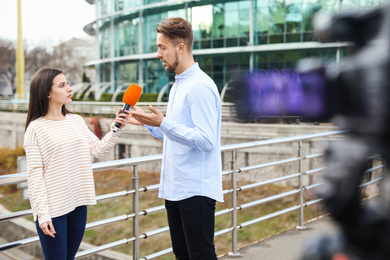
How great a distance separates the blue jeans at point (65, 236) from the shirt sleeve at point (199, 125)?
751mm

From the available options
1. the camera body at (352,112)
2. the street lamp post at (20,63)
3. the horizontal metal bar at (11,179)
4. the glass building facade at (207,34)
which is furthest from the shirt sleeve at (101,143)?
the street lamp post at (20,63)

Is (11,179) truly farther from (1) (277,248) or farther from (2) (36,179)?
(1) (277,248)

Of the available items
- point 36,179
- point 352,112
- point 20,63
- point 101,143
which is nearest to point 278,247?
point 101,143

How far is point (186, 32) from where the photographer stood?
2.39 meters

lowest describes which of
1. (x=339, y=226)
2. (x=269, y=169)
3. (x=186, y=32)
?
(x=269, y=169)

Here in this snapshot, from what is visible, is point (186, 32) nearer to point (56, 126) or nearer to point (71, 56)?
point (56, 126)

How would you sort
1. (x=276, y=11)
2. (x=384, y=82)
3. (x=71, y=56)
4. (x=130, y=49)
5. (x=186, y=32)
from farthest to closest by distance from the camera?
1. (x=71, y=56)
2. (x=130, y=49)
3. (x=276, y=11)
4. (x=186, y=32)
5. (x=384, y=82)

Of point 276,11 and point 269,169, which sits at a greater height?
point 276,11

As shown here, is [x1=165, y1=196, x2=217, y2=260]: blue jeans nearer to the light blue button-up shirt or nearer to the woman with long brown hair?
the light blue button-up shirt

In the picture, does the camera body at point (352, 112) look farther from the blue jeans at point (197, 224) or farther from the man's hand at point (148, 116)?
the blue jeans at point (197, 224)

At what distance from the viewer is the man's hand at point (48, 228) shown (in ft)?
7.92

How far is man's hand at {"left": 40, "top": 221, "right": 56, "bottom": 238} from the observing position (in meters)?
2.41

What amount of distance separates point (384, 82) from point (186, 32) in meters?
1.83

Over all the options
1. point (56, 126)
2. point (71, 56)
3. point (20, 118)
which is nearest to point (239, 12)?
point (20, 118)
